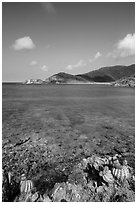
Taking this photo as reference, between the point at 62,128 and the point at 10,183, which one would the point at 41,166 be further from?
the point at 62,128

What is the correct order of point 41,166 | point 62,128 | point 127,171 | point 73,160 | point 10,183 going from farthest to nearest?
point 62,128 → point 73,160 → point 41,166 → point 127,171 → point 10,183

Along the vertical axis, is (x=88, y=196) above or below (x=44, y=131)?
below

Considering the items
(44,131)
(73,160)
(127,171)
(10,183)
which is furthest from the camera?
(44,131)

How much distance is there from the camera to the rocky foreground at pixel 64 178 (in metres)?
5.61

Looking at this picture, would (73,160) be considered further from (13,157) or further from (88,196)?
(13,157)

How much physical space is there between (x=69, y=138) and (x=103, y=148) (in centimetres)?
303

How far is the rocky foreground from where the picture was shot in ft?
18.4

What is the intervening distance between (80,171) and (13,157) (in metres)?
4.33

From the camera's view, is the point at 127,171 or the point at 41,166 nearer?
the point at 127,171

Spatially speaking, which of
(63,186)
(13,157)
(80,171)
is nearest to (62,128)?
(13,157)

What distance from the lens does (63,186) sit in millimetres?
6168

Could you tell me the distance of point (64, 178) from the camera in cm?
679

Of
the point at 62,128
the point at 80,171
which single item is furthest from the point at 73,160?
the point at 62,128

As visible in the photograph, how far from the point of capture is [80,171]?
7215 mm
